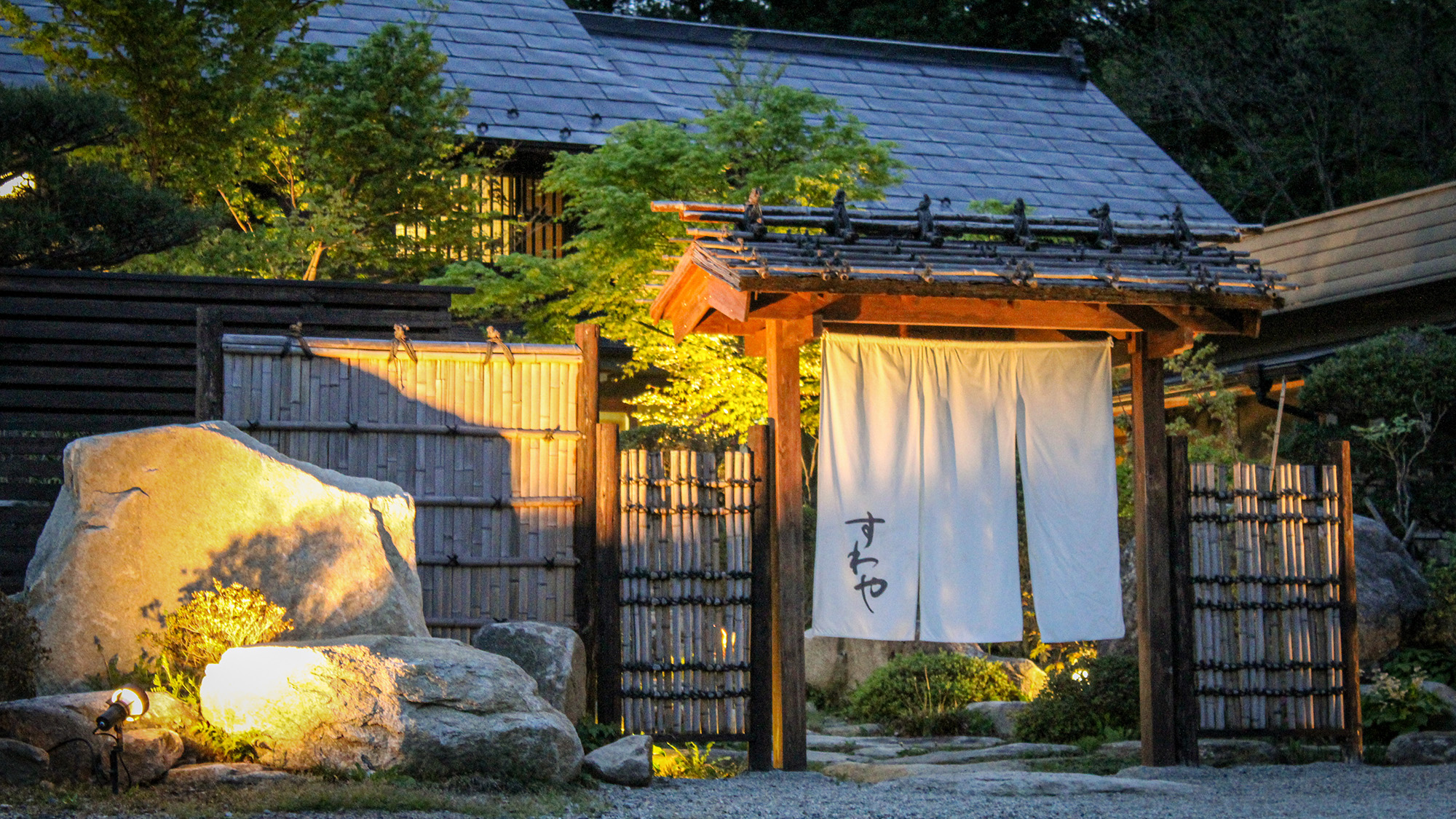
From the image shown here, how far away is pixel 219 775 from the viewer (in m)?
5.91

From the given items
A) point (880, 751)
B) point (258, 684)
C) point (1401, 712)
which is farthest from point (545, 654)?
point (1401, 712)

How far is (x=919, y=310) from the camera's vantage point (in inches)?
334

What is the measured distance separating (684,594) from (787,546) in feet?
2.21

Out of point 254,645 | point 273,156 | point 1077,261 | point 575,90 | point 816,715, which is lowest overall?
point 816,715

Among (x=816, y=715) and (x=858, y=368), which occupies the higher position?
(x=858, y=368)

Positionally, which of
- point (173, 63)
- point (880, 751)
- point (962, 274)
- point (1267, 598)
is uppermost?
point (173, 63)

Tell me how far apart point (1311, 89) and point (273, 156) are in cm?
1877

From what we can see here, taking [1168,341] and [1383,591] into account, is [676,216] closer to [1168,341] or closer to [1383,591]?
[1168,341]

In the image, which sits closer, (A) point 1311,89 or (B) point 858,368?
(B) point 858,368

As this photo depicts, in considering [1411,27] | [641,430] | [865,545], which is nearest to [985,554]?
[865,545]

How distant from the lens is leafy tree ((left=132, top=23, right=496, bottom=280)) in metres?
14.8

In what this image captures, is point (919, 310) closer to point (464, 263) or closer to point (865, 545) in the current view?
point (865, 545)

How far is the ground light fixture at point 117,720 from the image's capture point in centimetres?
562

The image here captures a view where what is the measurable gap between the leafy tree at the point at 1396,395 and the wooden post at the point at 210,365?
995 centimetres
